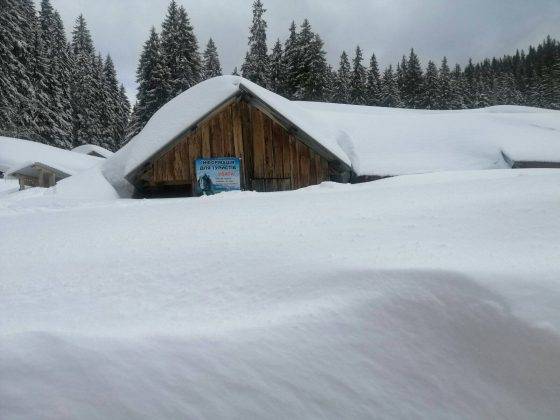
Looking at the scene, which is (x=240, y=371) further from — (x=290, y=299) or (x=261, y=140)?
(x=261, y=140)

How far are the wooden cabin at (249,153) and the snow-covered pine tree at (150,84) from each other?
2597 cm

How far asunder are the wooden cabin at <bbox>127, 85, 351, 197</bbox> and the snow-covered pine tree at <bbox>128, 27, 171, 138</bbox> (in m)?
26.0

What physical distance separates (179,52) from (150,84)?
4111 millimetres

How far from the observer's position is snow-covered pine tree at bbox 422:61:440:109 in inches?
2173

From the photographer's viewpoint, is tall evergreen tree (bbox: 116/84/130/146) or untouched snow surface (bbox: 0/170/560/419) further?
tall evergreen tree (bbox: 116/84/130/146)

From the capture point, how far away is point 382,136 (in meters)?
11.7

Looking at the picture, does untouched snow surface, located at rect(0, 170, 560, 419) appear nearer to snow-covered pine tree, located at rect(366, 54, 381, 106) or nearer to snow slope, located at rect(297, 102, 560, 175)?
snow slope, located at rect(297, 102, 560, 175)

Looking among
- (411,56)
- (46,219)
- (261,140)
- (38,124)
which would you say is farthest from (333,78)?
(46,219)

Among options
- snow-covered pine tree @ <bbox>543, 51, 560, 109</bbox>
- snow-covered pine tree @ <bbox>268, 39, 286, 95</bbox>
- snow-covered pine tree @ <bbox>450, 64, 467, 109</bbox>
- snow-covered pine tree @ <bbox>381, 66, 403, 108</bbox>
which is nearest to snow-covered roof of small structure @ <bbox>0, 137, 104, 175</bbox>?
snow-covered pine tree @ <bbox>268, 39, 286, 95</bbox>

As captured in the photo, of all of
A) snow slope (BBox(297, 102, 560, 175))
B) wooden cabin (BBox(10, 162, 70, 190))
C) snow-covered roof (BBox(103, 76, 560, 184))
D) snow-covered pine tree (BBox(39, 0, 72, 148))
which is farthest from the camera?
snow-covered pine tree (BBox(39, 0, 72, 148))

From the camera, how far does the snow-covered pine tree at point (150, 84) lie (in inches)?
1286

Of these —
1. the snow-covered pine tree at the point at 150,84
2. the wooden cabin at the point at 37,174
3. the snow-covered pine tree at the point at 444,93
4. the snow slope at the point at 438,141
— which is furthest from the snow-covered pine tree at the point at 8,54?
the snow-covered pine tree at the point at 444,93

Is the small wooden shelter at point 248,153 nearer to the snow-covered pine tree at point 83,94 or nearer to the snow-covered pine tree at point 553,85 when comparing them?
the snow-covered pine tree at point 83,94

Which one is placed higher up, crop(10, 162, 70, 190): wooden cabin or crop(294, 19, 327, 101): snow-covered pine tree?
crop(294, 19, 327, 101): snow-covered pine tree
